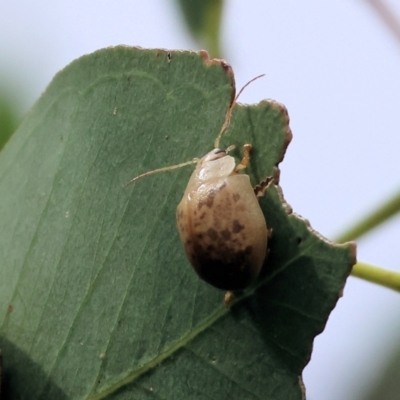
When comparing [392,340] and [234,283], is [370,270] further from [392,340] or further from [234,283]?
[392,340]

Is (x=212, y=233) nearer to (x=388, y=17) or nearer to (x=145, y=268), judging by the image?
(x=145, y=268)

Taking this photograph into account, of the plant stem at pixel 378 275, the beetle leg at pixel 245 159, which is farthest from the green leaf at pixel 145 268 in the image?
the plant stem at pixel 378 275

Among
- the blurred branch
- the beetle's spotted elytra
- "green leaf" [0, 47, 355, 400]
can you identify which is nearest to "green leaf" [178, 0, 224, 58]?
the blurred branch

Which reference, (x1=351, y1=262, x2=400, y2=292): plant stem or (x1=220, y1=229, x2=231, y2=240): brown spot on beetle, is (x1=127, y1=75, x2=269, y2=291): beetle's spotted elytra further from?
(x1=351, y1=262, x2=400, y2=292): plant stem

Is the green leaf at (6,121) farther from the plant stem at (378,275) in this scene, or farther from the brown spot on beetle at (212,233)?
the plant stem at (378,275)

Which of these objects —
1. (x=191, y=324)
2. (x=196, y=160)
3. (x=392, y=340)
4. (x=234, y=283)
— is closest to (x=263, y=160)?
(x=196, y=160)

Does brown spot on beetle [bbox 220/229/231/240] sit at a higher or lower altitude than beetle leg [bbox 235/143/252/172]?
lower
